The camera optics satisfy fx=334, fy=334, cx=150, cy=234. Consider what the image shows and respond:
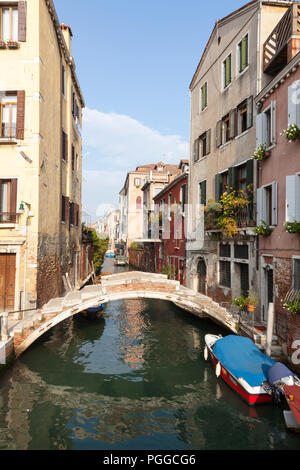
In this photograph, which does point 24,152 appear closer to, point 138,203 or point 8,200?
point 8,200

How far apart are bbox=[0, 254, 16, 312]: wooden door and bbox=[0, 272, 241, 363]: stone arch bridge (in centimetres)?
111

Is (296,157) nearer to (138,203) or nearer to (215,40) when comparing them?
(215,40)

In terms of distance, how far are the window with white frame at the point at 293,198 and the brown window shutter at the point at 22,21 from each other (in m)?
10.5

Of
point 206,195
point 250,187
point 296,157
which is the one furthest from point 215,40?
point 296,157

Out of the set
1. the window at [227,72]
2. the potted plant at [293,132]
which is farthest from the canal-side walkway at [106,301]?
the window at [227,72]

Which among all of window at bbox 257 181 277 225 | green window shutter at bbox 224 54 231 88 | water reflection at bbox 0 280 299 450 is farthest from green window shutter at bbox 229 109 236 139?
water reflection at bbox 0 280 299 450

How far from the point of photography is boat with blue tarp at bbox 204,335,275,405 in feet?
24.9

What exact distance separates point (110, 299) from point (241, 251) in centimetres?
524

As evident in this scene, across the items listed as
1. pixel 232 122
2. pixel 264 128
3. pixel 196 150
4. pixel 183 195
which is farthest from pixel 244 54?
pixel 183 195

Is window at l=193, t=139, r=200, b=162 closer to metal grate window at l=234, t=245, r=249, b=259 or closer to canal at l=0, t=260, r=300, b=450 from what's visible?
metal grate window at l=234, t=245, r=249, b=259

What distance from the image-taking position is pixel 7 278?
40.2 ft

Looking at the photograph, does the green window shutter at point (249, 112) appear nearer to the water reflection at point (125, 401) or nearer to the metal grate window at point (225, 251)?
the metal grate window at point (225, 251)

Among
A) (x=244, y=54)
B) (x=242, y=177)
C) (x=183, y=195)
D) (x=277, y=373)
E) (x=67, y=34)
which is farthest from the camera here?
(x=183, y=195)

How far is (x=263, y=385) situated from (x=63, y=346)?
7347 mm
